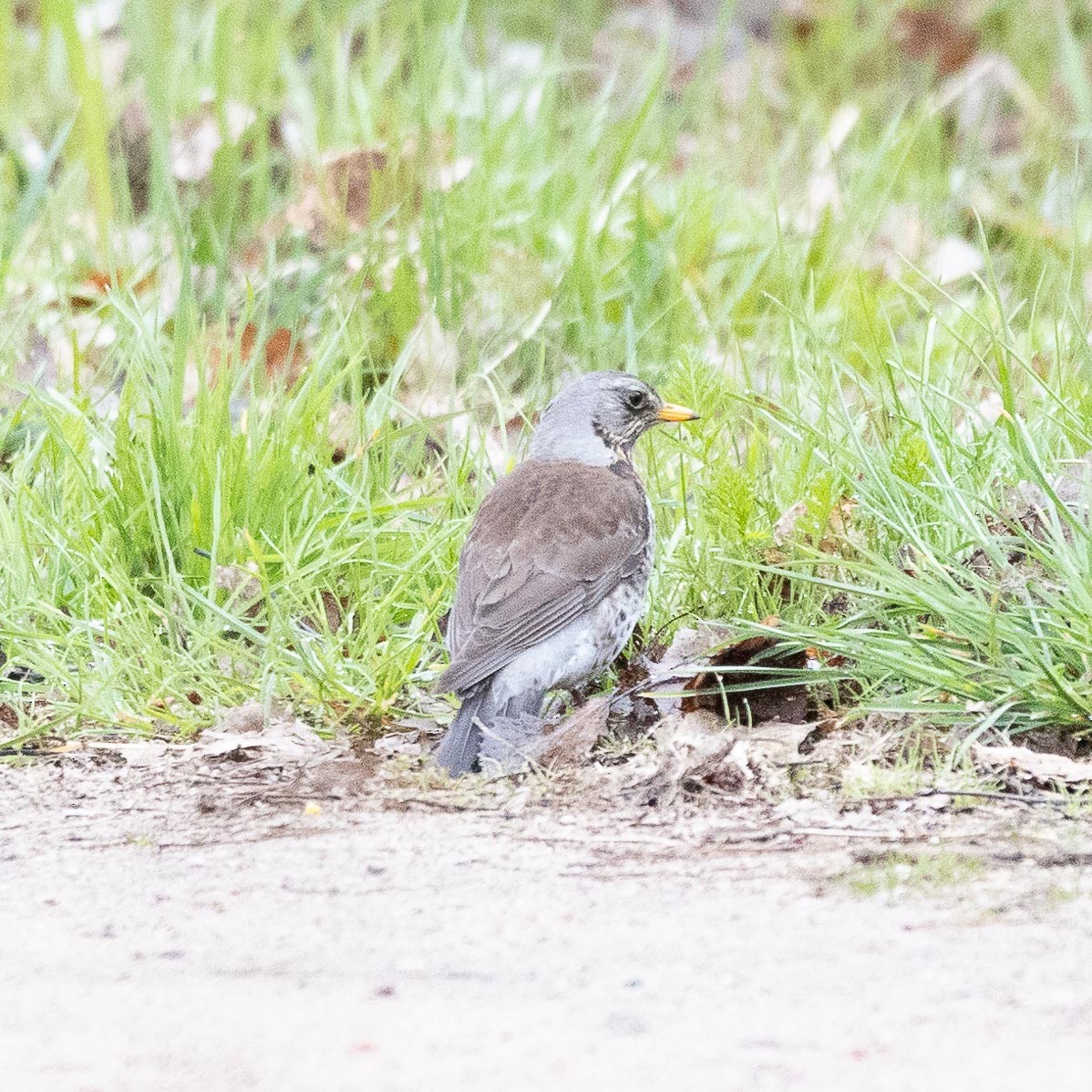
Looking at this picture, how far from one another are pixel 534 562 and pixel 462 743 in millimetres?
629

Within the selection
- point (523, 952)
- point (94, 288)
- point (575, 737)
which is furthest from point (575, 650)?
point (94, 288)

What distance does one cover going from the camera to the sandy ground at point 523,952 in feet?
7.57

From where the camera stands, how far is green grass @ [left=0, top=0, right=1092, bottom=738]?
4.17 m

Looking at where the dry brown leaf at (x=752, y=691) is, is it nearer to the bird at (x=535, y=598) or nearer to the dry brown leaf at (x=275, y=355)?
the bird at (x=535, y=598)

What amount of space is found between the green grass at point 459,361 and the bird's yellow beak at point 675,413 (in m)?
0.04

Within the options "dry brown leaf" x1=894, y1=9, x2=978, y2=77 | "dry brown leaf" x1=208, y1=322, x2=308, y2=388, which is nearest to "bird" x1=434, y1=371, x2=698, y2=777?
"dry brown leaf" x1=208, y1=322, x2=308, y2=388

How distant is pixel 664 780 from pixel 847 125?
14.5 ft

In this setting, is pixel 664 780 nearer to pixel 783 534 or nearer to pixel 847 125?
pixel 783 534

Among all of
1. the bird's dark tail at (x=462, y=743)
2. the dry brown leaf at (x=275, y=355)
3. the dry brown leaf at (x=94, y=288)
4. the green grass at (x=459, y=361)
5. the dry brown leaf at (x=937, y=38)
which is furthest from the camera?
the dry brown leaf at (x=937, y=38)

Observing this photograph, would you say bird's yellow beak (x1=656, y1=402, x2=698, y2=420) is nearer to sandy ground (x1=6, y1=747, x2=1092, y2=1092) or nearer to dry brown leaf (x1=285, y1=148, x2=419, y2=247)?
sandy ground (x1=6, y1=747, x2=1092, y2=1092)

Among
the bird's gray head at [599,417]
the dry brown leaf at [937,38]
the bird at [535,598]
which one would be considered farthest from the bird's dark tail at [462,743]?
the dry brown leaf at [937,38]

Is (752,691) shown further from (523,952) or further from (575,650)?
(523,952)

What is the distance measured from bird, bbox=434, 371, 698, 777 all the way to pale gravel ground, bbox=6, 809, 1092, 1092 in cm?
57

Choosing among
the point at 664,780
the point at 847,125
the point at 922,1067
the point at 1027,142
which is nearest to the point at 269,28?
the point at 847,125
